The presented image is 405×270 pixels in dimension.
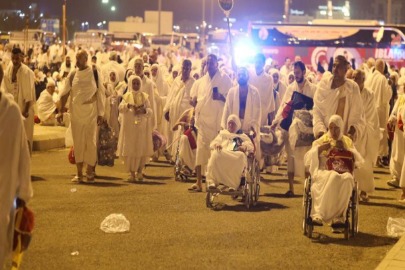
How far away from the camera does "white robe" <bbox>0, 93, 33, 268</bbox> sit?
22.4 ft

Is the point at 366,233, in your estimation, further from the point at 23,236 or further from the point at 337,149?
the point at 23,236

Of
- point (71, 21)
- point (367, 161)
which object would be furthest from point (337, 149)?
point (71, 21)

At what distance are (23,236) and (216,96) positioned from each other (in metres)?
8.46

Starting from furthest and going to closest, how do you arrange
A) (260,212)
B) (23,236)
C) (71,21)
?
(71,21), (260,212), (23,236)

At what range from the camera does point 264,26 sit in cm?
3928

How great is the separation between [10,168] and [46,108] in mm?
17938

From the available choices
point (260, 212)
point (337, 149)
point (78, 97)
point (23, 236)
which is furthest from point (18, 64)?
point (23, 236)

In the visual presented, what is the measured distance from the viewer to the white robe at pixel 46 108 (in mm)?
24594

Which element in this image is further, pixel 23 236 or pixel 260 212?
pixel 260 212

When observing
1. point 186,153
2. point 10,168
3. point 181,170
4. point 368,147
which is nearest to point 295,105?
point 368,147

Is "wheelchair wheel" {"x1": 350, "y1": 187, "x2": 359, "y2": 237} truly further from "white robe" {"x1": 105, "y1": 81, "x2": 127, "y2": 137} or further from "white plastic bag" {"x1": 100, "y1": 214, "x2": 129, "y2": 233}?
"white robe" {"x1": 105, "y1": 81, "x2": 127, "y2": 137}

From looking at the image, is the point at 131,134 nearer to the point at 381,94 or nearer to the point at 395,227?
the point at 395,227

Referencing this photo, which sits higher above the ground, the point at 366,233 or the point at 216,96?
the point at 216,96

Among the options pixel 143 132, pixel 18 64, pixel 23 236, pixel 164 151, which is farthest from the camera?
pixel 164 151
